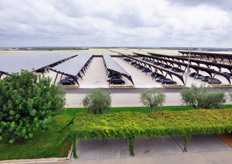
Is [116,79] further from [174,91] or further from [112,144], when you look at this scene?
[112,144]

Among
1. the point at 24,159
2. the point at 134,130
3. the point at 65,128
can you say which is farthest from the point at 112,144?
the point at 24,159

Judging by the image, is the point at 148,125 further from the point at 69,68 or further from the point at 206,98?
the point at 69,68

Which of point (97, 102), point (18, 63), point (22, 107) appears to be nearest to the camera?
point (22, 107)

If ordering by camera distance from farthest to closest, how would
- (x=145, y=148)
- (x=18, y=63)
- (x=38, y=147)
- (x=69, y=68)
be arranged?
(x=18, y=63) → (x=69, y=68) → (x=145, y=148) → (x=38, y=147)

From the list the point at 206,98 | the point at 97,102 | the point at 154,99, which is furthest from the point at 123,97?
the point at 206,98

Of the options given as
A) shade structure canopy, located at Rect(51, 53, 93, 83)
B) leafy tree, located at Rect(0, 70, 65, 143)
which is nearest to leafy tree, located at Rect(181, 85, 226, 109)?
leafy tree, located at Rect(0, 70, 65, 143)

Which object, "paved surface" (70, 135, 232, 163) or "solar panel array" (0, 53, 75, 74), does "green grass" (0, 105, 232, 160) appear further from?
"solar panel array" (0, 53, 75, 74)
